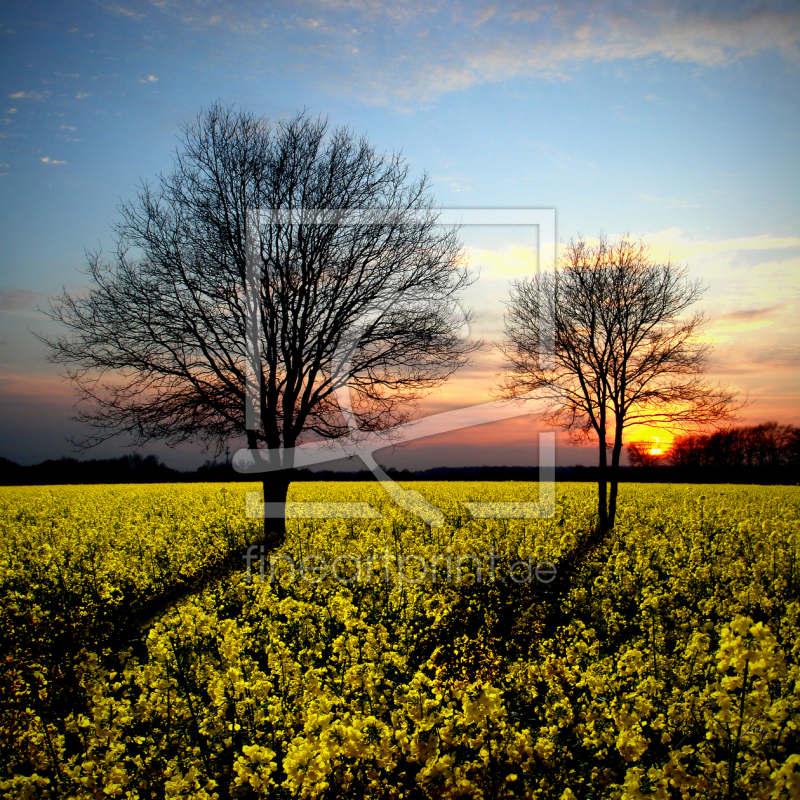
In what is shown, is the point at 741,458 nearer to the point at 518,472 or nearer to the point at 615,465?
the point at 518,472

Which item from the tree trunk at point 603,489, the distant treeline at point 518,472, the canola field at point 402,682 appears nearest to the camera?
the canola field at point 402,682

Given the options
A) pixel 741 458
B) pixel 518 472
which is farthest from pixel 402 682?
pixel 741 458

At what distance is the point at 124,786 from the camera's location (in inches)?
150

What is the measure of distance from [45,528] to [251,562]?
715cm

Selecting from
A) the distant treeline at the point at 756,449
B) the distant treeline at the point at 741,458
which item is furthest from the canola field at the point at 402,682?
the distant treeline at the point at 756,449

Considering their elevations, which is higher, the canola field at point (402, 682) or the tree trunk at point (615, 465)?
the tree trunk at point (615, 465)

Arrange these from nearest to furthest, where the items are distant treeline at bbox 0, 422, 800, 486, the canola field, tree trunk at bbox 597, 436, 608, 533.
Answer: the canola field < tree trunk at bbox 597, 436, 608, 533 < distant treeline at bbox 0, 422, 800, 486

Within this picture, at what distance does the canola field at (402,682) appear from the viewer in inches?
136

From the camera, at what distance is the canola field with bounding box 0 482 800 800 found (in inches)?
136

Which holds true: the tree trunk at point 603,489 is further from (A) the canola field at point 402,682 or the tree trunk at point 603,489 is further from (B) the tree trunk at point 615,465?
(A) the canola field at point 402,682

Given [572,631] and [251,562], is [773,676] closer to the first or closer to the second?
[572,631]

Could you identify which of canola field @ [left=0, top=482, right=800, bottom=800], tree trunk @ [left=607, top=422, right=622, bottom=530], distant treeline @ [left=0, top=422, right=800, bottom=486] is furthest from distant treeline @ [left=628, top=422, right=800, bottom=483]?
canola field @ [left=0, top=482, right=800, bottom=800]

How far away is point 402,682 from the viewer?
5309 millimetres

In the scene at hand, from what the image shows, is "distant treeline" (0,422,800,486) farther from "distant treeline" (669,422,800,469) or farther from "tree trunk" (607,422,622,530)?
"tree trunk" (607,422,622,530)
